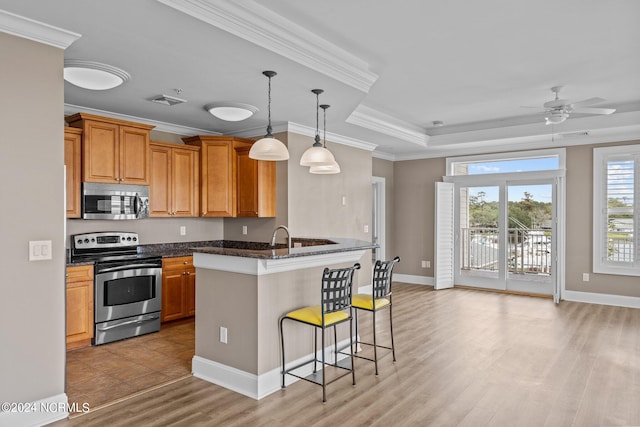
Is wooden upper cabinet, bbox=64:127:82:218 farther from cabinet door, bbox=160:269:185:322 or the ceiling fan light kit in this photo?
the ceiling fan light kit

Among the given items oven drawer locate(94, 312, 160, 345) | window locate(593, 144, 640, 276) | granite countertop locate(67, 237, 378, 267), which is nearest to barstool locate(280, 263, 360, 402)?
granite countertop locate(67, 237, 378, 267)

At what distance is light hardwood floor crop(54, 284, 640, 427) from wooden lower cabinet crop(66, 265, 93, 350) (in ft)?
4.90

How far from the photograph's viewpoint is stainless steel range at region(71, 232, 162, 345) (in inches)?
171

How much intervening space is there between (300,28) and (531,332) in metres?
4.20

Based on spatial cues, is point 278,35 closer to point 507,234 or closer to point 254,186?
point 254,186

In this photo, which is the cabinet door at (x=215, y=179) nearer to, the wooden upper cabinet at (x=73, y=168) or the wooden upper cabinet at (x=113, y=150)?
the wooden upper cabinet at (x=113, y=150)

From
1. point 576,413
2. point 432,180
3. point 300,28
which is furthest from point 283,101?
point 432,180

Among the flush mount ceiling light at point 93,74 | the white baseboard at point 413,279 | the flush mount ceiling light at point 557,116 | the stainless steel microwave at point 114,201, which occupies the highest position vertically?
the flush mount ceiling light at point 93,74

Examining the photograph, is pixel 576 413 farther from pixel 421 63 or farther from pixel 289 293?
pixel 421 63

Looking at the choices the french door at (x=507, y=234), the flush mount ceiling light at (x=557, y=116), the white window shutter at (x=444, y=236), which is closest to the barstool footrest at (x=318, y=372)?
the flush mount ceiling light at (x=557, y=116)

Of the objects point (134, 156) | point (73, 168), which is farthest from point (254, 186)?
point (73, 168)

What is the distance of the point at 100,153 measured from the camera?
4.50 m

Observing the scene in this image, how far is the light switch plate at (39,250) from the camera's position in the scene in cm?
271

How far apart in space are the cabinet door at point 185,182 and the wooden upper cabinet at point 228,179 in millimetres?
92
